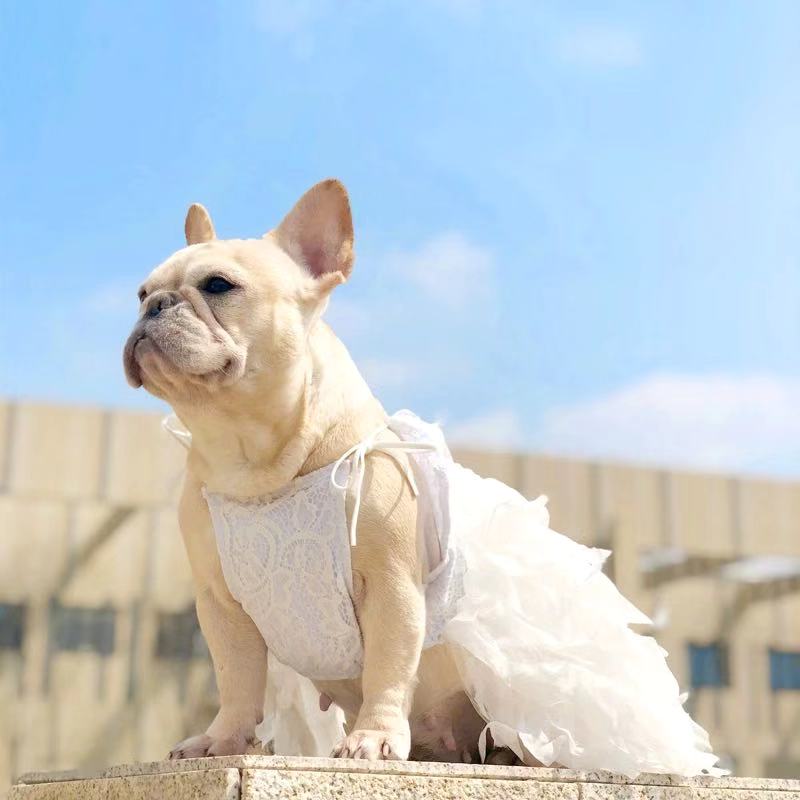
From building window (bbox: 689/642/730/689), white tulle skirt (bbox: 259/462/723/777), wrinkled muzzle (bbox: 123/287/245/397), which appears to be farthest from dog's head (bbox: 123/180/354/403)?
building window (bbox: 689/642/730/689)

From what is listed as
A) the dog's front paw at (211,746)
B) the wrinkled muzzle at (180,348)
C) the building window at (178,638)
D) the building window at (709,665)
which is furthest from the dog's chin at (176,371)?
the building window at (709,665)

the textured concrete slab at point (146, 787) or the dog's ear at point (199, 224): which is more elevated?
the dog's ear at point (199, 224)

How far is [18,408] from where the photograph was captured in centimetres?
479

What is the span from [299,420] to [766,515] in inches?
177

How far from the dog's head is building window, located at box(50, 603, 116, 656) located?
3436mm

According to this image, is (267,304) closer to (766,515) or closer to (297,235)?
(297,235)

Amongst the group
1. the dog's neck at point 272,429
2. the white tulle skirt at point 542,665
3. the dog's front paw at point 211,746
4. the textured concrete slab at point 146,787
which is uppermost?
Result: the dog's neck at point 272,429

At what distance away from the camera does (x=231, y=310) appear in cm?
147

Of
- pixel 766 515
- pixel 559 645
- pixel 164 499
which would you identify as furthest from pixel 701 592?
pixel 559 645

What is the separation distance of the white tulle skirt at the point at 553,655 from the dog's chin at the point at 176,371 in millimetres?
389

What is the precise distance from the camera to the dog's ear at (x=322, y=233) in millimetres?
1606

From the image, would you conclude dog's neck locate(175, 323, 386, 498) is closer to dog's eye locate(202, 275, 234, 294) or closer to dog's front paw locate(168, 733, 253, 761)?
dog's eye locate(202, 275, 234, 294)

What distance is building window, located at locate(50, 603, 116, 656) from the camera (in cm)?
467

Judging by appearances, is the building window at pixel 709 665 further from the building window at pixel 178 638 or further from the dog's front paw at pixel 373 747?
the dog's front paw at pixel 373 747
